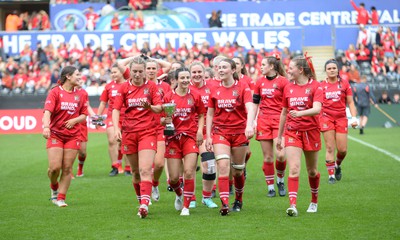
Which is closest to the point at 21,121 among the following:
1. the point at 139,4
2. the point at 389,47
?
the point at 139,4

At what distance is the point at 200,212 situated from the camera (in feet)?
41.5

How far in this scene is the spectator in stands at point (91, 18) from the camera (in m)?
37.7

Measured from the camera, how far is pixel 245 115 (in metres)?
12.5

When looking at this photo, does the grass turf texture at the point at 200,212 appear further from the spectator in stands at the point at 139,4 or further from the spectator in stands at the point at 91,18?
the spectator in stands at the point at 139,4

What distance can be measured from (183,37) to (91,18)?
454cm

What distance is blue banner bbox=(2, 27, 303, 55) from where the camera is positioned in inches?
1405

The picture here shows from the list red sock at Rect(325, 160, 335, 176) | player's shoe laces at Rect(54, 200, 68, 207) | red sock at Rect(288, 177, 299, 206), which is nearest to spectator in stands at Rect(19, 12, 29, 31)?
red sock at Rect(325, 160, 335, 176)

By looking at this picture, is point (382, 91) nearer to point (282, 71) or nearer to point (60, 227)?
point (282, 71)

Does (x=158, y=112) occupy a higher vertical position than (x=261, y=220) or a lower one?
higher

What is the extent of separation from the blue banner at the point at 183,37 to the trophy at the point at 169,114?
23.8m

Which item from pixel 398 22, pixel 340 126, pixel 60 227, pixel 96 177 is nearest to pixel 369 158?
pixel 340 126

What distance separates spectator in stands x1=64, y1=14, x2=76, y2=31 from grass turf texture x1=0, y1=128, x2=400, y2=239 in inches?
766

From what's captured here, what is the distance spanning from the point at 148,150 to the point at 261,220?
1.83 metres

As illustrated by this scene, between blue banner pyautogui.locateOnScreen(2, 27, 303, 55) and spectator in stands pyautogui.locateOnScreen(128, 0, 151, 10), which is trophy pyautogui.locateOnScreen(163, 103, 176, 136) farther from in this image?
spectator in stands pyautogui.locateOnScreen(128, 0, 151, 10)
